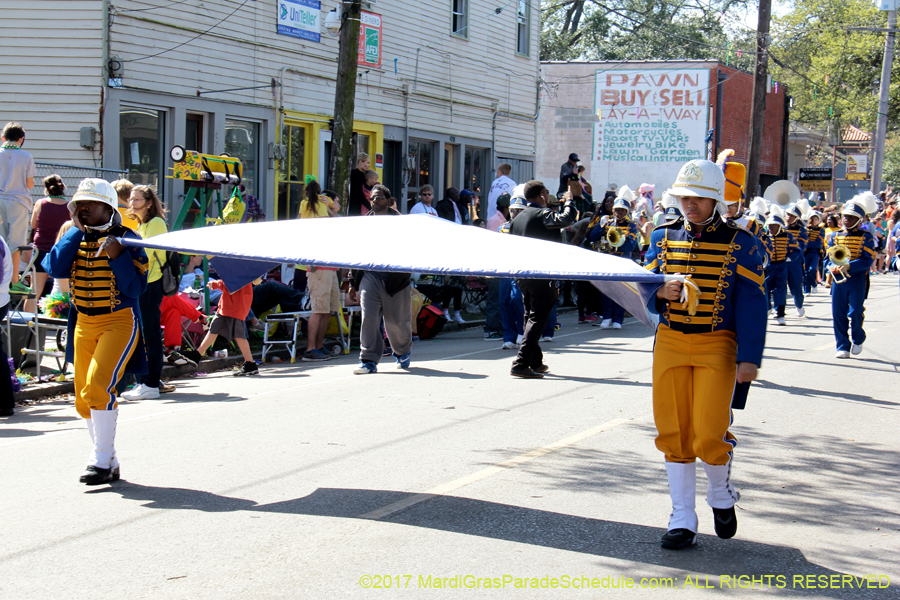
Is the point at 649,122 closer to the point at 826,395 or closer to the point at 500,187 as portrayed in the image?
the point at 500,187

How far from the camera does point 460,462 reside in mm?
7016

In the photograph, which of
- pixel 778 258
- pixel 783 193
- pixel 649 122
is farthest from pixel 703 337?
pixel 649 122

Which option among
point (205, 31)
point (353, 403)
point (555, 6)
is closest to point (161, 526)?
point (353, 403)

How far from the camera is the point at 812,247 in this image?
24.7 meters

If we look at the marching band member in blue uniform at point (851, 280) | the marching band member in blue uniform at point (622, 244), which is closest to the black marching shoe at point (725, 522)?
the marching band member in blue uniform at point (851, 280)

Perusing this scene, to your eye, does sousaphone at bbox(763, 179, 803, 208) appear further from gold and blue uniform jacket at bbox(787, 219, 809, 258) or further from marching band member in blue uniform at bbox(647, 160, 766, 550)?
marching band member in blue uniform at bbox(647, 160, 766, 550)

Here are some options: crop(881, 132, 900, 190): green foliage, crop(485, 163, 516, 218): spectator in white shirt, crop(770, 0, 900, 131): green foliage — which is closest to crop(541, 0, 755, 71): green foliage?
crop(770, 0, 900, 131): green foliage

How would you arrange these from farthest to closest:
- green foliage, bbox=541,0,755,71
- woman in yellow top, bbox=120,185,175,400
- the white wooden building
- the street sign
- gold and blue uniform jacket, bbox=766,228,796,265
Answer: green foliage, bbox=541,0,755,71 < the street sign < gold and blue uniform jacket, bbox=766,228,796,265 < the white wooden building < woman in yellow top, bbox=120,185,175,400

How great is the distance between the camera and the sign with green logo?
20641 mm

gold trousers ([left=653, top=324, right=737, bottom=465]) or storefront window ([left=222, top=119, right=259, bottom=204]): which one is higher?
storefront window ([left=222, top=119, right=259, bottom=204])

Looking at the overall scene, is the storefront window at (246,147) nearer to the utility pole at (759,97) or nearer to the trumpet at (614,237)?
the trumpet at (614,237)

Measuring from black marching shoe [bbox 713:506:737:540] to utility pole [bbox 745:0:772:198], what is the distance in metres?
21.9

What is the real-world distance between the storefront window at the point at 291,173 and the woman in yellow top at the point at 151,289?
9.07 meters

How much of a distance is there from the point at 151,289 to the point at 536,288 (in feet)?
13.7
